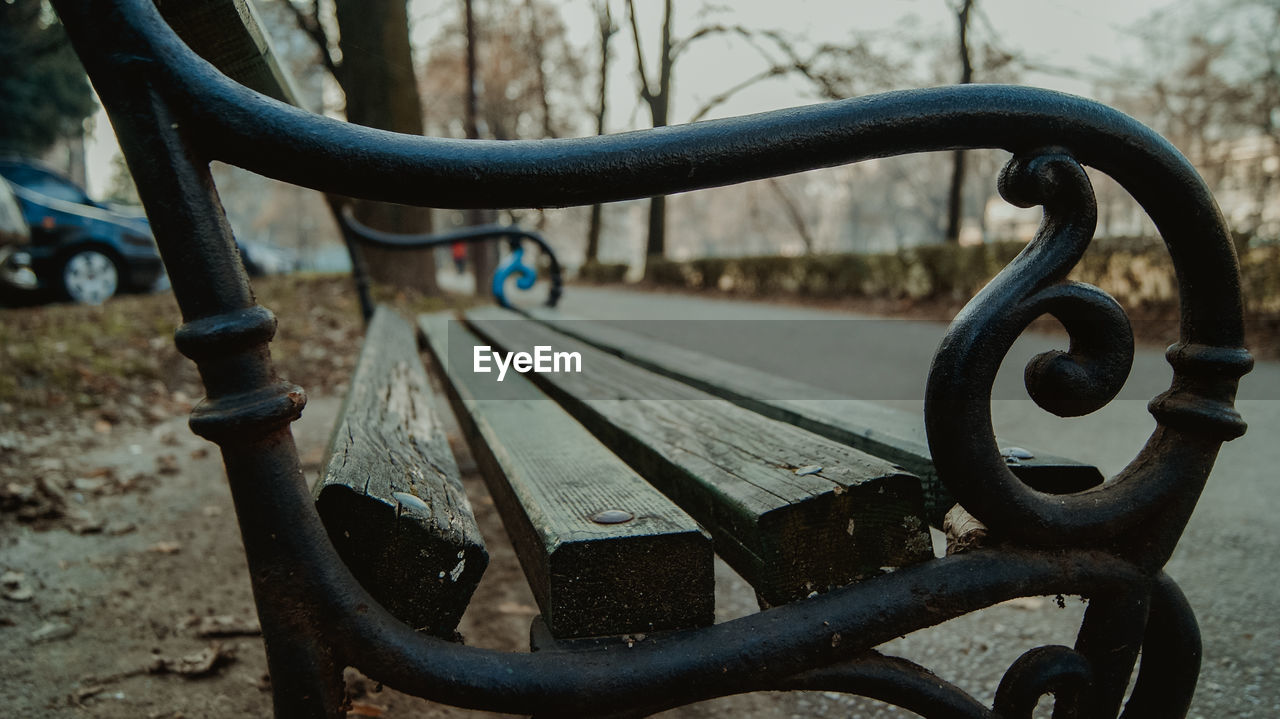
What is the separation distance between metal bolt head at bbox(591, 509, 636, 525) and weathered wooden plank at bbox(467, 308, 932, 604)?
11 centimetres

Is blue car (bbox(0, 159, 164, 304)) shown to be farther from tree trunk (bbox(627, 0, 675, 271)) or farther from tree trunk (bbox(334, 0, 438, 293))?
tree trunk (bbox(627, 0, 675, 271))

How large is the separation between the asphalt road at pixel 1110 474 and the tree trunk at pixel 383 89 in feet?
8.27

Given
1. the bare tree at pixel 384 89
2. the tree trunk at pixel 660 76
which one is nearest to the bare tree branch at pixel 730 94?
the tree trunk at pixel 660 76

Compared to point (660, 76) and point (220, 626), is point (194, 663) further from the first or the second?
point (660, 76)

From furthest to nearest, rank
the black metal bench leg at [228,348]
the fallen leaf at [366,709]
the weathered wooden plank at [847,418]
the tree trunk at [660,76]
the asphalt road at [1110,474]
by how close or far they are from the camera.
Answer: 1. the tree trunk at [660,76]
2. the asphalt road at [1110,474]
3. the fallen leaf at [366,709]
4. the weathered wooden plank at [847,418]
5. the black metal bench leg at [228,348]

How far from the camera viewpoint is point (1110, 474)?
9.74 ft

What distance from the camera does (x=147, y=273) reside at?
28.0 feet

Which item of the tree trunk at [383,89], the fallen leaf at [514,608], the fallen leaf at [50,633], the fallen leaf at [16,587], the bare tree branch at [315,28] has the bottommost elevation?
the fallen leaf at [514,608]

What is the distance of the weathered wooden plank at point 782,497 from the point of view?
788 mm

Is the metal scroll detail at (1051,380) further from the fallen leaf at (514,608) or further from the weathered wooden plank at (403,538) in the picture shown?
the fallen leaf at (514,608)

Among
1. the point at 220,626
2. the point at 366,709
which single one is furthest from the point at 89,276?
the point at 366,709

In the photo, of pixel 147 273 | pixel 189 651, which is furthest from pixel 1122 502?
pixel 147 273

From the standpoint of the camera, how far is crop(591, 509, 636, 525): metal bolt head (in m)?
0.79

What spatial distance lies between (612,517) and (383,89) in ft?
23.7
